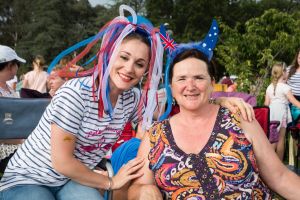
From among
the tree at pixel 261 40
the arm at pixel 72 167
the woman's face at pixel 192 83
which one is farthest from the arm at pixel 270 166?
the tree at pixel 261 40

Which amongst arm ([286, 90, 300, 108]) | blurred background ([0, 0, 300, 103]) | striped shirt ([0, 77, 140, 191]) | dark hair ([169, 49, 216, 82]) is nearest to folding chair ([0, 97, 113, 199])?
striped shirt ([0, 77, 140, 191])

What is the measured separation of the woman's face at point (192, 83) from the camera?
2311 mm

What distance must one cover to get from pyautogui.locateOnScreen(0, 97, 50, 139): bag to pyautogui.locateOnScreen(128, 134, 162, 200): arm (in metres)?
1.09

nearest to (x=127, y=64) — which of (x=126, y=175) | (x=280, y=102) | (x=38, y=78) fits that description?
(x=126, y=175)

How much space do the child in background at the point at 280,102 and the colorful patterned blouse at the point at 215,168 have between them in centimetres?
384

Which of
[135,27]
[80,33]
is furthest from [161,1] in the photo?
[135,27]

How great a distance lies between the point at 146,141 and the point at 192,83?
0.43 m

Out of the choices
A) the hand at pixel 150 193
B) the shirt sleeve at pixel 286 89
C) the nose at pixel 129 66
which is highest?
the nose at pixel 129 66

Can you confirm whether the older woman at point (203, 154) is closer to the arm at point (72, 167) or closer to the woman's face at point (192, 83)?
the woman's face at point (192, 83)

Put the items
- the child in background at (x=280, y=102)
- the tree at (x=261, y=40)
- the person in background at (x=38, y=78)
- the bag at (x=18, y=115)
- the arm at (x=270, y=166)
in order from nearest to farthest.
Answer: the arm at (x=270, y=166), the bag at (x=18, y=115), the child in background at (x=280, y=102), the person in background at (x=38, y=78), the tree at (x=261, y=40)

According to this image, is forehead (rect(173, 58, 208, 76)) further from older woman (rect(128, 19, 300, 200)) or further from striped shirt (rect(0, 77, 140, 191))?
striped shirt (rect(0, 77, 140, 191))

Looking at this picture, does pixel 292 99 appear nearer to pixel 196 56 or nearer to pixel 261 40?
pixel 196 56

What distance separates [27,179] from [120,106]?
0.63 meters

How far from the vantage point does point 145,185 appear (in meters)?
2.31
